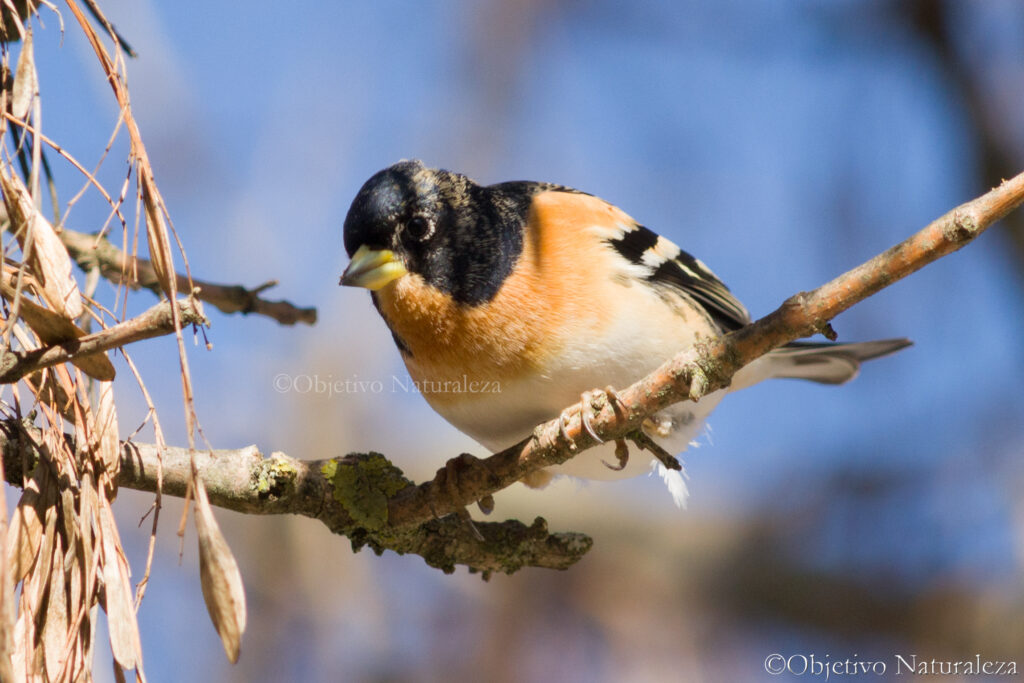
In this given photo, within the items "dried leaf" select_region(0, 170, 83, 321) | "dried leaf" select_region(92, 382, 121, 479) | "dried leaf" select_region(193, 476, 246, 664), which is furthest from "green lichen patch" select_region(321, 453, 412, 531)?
"dried leaf" select_region(193, 476, 246, 664)

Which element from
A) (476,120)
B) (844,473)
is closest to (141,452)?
(844,473)

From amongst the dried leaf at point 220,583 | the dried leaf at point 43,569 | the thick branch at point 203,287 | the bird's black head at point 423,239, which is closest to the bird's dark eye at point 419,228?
the bird's black head at point 423,239

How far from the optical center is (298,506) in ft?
8.84

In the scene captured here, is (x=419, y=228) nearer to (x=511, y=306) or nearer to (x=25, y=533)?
(x=511, y=306)

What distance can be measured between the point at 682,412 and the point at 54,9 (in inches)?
90.7

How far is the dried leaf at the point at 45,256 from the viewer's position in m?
1.56

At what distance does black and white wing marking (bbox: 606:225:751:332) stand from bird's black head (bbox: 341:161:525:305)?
0.47 m

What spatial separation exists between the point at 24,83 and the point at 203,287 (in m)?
1.45

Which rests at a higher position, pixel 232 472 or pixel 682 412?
pixel 682 412

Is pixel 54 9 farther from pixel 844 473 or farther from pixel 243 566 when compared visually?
pixel 844 473

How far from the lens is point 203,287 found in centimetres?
317

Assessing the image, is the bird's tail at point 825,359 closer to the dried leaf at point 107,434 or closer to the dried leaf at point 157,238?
the dried leaf at point 107,434

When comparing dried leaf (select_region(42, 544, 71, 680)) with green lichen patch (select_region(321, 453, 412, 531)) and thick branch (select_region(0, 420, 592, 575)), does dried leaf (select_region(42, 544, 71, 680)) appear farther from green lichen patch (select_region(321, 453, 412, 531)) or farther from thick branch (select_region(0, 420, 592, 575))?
green lichen patch (select_region(321, 453, 412, 531))

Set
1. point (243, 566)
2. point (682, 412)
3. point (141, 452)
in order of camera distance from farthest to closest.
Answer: point (243, 566), point (682, 412), point (141, 452)
